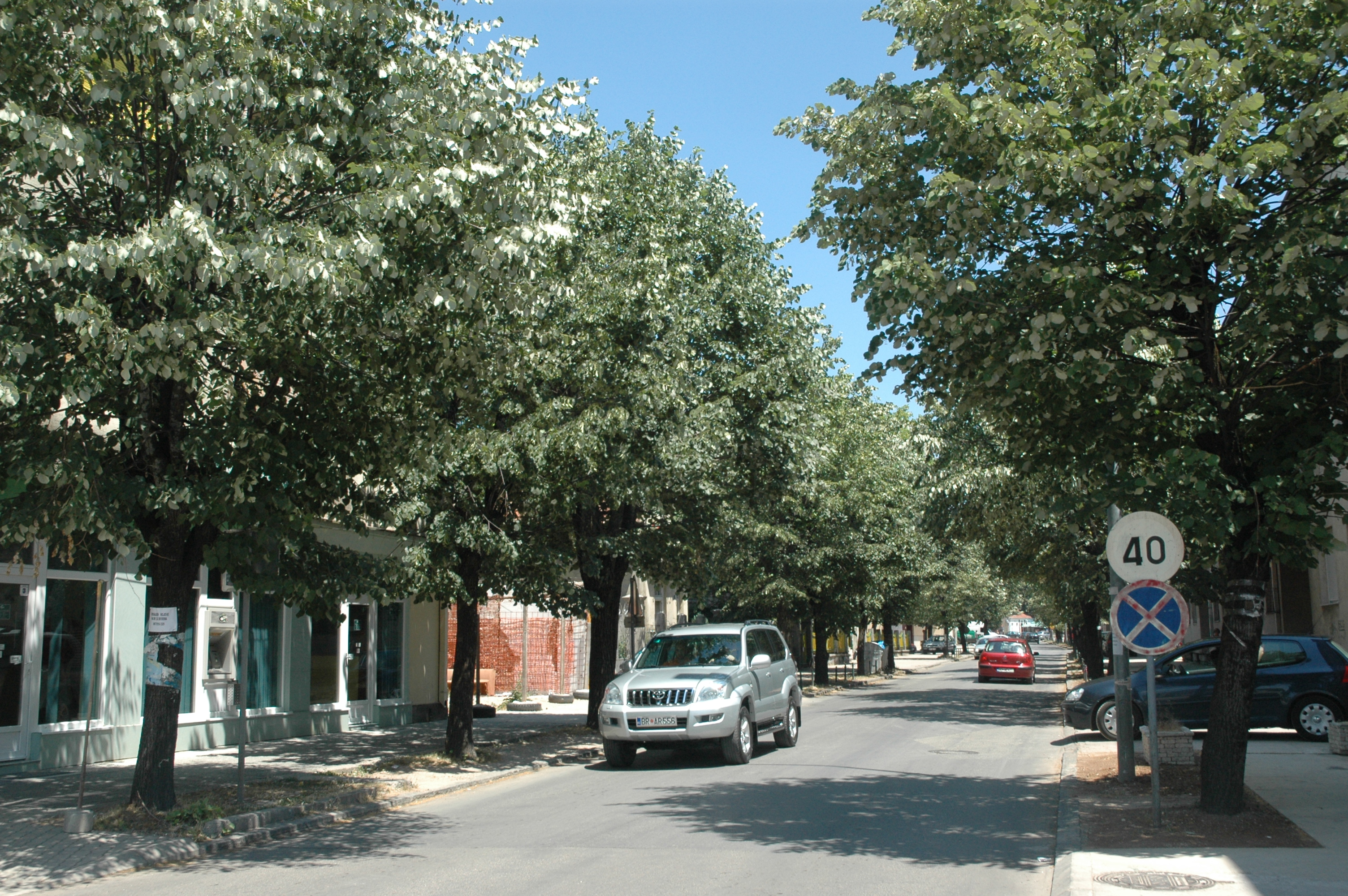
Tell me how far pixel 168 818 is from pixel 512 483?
651 cm

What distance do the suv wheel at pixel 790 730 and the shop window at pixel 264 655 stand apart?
26.8ft

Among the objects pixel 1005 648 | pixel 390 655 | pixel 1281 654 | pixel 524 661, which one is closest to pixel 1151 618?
pixel 1281 654

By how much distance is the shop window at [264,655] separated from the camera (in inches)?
688

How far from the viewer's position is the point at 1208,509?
8516mm

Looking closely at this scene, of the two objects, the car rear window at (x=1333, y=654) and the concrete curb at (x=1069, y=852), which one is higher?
the car rear window at (x=1333, y=654)

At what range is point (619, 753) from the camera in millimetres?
15070

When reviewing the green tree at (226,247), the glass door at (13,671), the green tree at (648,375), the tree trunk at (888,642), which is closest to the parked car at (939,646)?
the tree trunk at (888,642)

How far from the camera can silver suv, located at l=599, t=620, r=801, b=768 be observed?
47.0ft

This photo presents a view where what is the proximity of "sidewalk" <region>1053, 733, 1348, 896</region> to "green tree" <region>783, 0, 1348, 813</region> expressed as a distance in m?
1.11

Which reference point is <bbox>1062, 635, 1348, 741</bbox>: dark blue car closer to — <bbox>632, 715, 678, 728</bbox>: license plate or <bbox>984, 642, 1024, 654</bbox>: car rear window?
<bbox>632, 715, 678, 728</bbox>: license plate

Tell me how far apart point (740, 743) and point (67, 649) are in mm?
8879

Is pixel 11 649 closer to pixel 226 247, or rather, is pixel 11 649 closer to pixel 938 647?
pixel 226 247

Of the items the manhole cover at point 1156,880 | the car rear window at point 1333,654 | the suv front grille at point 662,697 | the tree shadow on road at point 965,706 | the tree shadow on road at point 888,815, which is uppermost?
the car rear window at point 1333,654

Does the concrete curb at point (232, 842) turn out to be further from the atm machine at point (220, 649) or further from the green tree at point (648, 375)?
the atm machine at point (220, 649)
